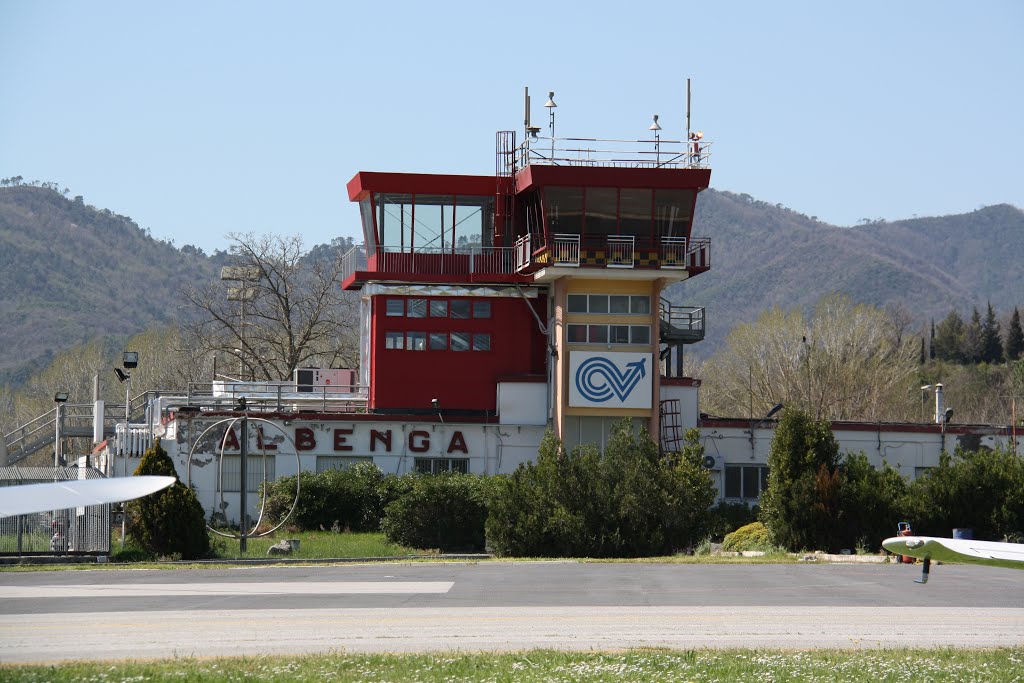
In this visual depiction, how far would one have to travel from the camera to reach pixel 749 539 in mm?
40031

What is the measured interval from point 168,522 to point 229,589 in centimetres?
1105

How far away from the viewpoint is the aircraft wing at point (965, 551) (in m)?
18.3

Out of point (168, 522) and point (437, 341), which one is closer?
point (168, 522)

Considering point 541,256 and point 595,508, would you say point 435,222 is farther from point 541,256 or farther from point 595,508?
point 595,508

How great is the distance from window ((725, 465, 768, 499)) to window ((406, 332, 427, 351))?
12.5m

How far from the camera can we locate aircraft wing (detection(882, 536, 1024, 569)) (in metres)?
18.3

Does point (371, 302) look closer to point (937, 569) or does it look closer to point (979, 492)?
point (979, 492)

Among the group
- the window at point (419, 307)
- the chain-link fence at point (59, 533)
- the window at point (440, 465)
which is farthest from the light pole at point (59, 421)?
the window at point (419, 307)

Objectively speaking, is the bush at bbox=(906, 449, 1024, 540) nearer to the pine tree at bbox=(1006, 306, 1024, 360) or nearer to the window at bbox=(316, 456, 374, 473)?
the window at bbox=(316, 456, 374, 473)

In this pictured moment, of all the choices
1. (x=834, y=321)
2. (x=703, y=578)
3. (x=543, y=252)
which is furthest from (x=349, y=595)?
(x=834, y=321)

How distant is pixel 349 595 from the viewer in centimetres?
2522

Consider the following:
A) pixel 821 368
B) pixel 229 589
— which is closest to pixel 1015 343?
pixel 821 368

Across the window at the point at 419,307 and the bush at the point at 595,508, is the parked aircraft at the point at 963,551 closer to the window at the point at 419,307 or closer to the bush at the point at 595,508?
the bush at the point at 595,508

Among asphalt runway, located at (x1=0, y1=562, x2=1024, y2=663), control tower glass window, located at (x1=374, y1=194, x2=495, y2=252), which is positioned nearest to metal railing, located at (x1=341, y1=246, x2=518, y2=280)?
control tower glass window, located at (x1=374, y1=194, x2=495, y2=252)
